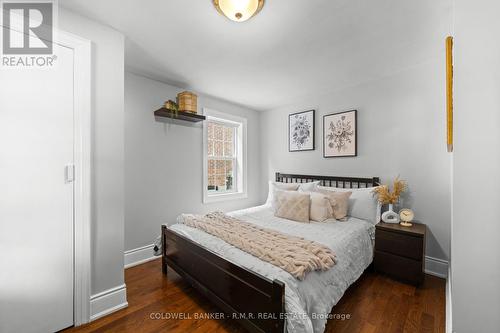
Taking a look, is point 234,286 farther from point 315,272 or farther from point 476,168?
point 476,168

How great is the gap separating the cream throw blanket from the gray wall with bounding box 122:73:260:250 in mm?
904

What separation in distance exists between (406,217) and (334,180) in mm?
1082

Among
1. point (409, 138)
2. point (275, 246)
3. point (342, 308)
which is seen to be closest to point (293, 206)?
point (275, 246)

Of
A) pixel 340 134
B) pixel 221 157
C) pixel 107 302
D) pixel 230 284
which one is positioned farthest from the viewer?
pixel 221 157

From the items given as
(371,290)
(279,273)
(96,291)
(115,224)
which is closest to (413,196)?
(371,290)

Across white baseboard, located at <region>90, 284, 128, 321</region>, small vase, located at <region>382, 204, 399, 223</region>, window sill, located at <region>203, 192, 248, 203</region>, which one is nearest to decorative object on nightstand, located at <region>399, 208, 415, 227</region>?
small vase, located at <region>382, 204, 399, 223</region>

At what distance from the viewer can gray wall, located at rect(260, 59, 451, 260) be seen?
7.98 ft

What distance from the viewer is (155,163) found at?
9.77 ft

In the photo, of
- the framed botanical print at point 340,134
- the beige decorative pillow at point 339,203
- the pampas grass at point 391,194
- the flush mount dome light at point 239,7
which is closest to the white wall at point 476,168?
the flush mount dome light at point 239,7

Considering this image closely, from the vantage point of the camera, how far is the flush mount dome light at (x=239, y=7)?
4.76ft

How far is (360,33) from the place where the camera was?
1.91m

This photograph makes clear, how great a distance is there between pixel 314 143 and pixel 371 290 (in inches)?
88.9

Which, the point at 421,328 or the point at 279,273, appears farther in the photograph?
the point at 421,328

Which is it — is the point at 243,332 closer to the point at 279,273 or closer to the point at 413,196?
the point at 279,273
